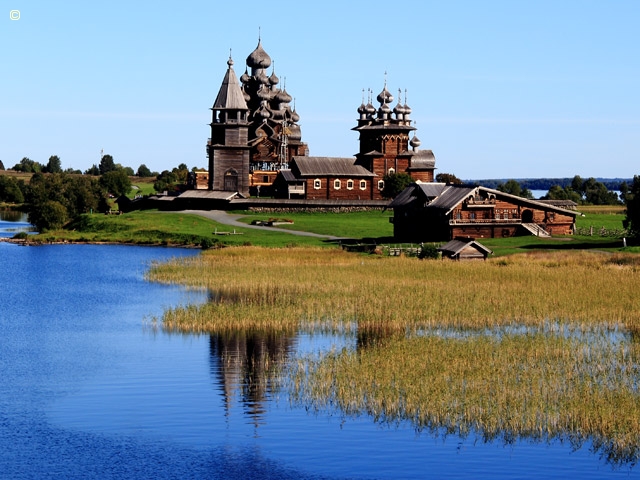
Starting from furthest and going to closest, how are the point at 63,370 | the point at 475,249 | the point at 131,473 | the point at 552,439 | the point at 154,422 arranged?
the point at 475,249 < the point at 63,370 < the point at 154,422 < the point at 552,439 < the point at 131,473

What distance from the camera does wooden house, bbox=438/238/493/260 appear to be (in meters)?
67.4

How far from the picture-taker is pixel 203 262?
224 feet

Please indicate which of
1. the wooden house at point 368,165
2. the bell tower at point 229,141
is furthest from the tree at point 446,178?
the bell tower at point 229,141

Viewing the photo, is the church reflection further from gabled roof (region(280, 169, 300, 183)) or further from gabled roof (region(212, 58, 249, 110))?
gabled roof (region(280, 169, 300, 183))

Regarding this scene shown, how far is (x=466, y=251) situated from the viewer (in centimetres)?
6775

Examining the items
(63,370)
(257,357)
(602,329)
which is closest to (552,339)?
(602,329)

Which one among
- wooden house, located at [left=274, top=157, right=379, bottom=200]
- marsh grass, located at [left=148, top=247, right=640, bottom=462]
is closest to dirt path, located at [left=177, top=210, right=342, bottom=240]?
wooden house, located at [left=274, top=157, right=379, bottom=200]

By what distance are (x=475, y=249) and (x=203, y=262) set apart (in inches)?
657

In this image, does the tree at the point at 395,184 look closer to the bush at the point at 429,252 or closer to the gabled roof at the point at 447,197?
the gabled roof at the point at 447,197

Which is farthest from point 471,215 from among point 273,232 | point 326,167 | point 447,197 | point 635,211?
point 326,167

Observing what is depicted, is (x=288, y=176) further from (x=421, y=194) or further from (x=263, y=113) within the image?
(x=421, y=194)

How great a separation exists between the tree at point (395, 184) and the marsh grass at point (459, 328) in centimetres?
5371

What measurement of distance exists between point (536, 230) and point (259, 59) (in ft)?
207

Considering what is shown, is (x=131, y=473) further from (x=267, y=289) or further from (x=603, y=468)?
(x=267, y=289)
